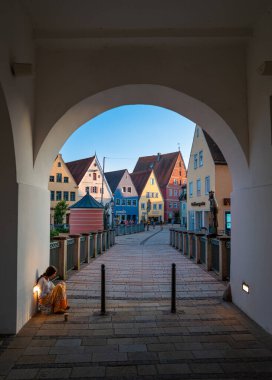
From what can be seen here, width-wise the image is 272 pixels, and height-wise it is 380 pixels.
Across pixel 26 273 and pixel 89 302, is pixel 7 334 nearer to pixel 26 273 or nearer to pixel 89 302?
pixel 26 273

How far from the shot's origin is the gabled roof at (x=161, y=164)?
78688mm

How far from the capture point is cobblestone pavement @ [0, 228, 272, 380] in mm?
4121

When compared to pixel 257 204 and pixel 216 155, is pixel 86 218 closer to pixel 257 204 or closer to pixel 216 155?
pixel 216 155

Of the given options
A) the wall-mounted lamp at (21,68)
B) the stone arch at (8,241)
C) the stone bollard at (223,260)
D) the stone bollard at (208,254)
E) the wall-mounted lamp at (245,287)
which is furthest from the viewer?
the stone bollard at (208,254)

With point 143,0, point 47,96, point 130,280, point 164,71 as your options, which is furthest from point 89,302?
point 143,0

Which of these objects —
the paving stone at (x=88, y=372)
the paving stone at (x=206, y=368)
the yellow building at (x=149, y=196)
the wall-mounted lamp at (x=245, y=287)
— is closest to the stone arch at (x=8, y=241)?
the paving stone at (x=88, y=372)

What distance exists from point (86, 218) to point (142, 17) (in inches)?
736

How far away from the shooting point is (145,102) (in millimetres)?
7715

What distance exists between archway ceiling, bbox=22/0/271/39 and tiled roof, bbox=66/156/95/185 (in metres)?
49.2

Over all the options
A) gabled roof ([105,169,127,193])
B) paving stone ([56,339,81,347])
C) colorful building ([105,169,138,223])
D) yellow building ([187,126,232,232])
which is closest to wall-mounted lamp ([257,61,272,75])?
paving stone ([56,339,81,347])

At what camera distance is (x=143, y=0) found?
5305mm

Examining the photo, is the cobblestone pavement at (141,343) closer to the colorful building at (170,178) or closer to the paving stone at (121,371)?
the paving stone at (121,371)

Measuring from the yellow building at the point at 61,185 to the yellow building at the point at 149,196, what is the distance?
19.4 meters

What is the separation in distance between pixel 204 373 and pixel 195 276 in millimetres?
6553
